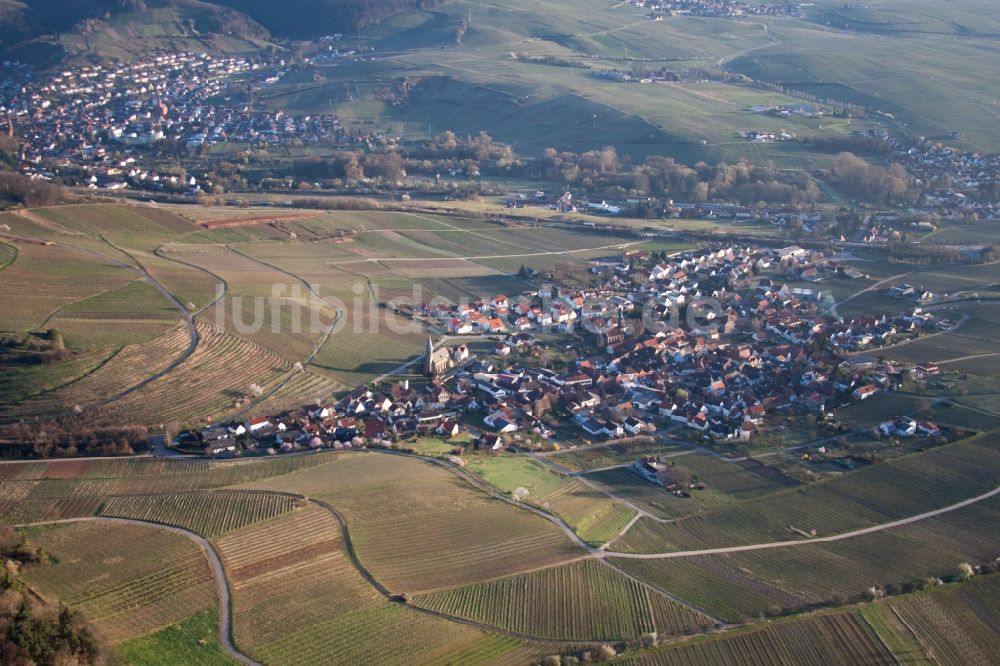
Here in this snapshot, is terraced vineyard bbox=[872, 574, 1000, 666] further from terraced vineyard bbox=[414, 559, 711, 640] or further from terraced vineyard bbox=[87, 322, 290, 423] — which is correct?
terraced vineyard bbox=[87, 322, 290, 423]

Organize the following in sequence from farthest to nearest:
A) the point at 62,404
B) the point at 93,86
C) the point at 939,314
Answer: the point at 93,86 → the point at 939,314 → the point at 62,404

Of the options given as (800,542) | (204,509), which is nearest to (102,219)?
(204,509)

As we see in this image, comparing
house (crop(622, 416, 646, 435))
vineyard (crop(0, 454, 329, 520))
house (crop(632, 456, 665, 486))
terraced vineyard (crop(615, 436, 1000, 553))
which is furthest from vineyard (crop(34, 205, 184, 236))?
terraced vineyard (crop(615, 436, 1000, 553))

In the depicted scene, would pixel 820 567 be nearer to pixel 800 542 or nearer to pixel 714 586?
pixel 800 542

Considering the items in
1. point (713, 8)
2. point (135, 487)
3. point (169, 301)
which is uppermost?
point (713, 8)

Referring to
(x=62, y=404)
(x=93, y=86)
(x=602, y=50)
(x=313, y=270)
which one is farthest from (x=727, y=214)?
(x=93, y=86)

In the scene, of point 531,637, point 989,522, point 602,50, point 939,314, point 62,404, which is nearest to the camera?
point 531,637

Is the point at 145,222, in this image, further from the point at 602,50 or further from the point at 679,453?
the point at 602,50
